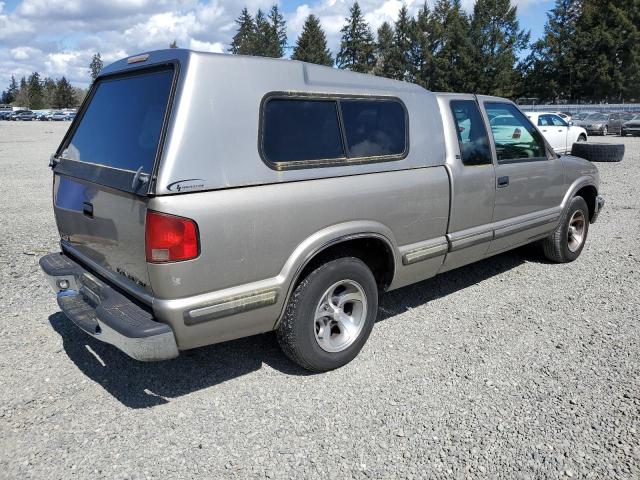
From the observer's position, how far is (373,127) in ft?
12.0

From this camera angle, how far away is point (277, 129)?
10.2 ft

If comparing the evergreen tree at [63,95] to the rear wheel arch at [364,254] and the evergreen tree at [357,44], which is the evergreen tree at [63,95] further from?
the rear wheel arch at [364,254]

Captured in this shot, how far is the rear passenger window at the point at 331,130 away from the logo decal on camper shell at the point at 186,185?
445 mm

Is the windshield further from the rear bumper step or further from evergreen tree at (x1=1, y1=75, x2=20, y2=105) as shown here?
evergreen tree at (x1=1, y1=75, x2=20, y2=105)

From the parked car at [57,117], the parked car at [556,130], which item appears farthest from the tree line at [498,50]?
the parked car at [556,130]

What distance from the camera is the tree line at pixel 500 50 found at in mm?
58750

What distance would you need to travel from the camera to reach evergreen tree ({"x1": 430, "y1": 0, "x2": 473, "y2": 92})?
67.8 m

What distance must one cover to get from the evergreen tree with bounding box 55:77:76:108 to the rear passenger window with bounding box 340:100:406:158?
368 feet

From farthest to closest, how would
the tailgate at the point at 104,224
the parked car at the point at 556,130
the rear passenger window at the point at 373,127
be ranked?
the parked car at the point at 556,130, the rear passenger window at the point at 373,127, the tailgate at the point at 104,224

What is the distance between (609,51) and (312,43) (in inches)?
1720

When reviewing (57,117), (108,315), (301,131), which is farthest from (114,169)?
(57,117)

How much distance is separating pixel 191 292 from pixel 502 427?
1896mm

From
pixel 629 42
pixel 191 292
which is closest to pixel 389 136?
pixel 191 292

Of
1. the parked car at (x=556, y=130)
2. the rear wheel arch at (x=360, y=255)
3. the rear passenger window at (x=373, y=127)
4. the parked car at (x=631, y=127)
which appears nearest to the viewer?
the rear wheel arch at (x=360, y=255)
